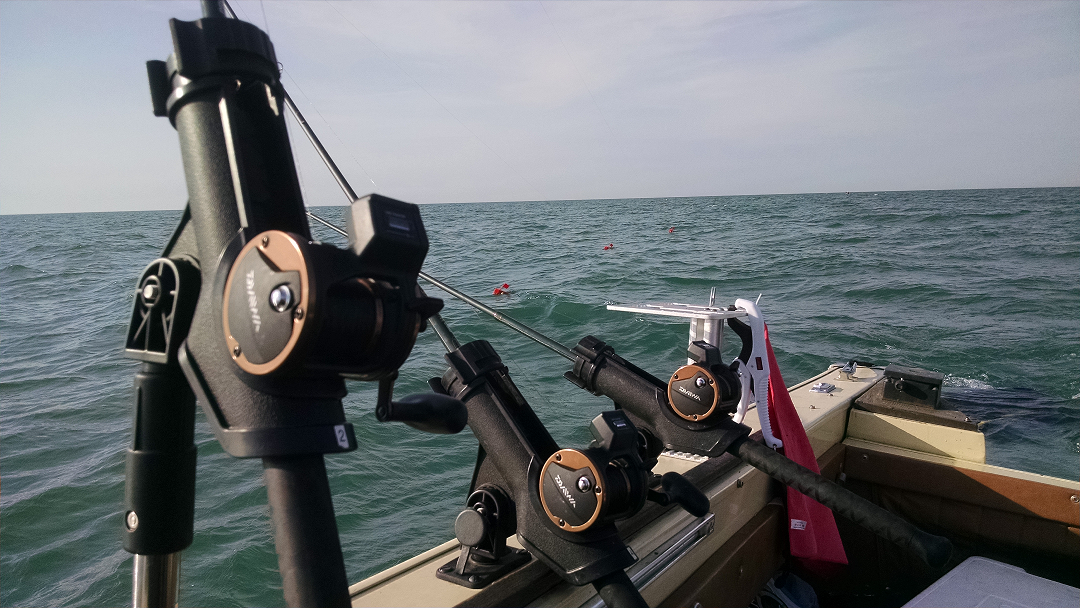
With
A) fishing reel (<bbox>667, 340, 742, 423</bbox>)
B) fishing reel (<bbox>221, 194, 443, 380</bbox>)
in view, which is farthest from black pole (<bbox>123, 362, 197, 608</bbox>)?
fishing reel (<bbox>667, 340, 742, 423</bbox>)

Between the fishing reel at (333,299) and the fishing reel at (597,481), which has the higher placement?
the fishing reel at (333,299)

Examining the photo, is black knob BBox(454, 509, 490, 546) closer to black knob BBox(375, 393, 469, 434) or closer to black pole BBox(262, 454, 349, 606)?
black knob BBox(375, 393, 469, 434)

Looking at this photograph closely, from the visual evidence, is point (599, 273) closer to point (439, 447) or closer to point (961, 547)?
point (439, 447)

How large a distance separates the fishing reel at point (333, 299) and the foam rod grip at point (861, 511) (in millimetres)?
1113

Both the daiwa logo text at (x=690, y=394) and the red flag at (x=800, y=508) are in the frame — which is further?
the red flag at (x=800, y=508)

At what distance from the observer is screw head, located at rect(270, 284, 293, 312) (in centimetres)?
48

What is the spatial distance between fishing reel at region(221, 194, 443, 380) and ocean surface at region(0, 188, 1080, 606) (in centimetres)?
14

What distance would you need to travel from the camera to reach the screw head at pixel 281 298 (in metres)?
0.48

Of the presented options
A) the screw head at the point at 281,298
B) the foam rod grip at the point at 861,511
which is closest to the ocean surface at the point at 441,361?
the screw head at the point at 281,298

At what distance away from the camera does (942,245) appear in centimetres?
1912

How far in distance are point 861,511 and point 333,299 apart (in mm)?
1211

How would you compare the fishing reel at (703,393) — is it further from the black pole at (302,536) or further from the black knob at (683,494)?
the black pole at (302,536)

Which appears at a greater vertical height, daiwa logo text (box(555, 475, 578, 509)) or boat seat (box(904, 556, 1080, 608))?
daiwa logo text (box(555, 475, 578, 509))

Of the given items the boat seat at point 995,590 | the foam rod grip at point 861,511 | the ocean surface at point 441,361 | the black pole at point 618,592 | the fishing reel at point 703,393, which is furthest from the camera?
the ocean surface at point 441,361
